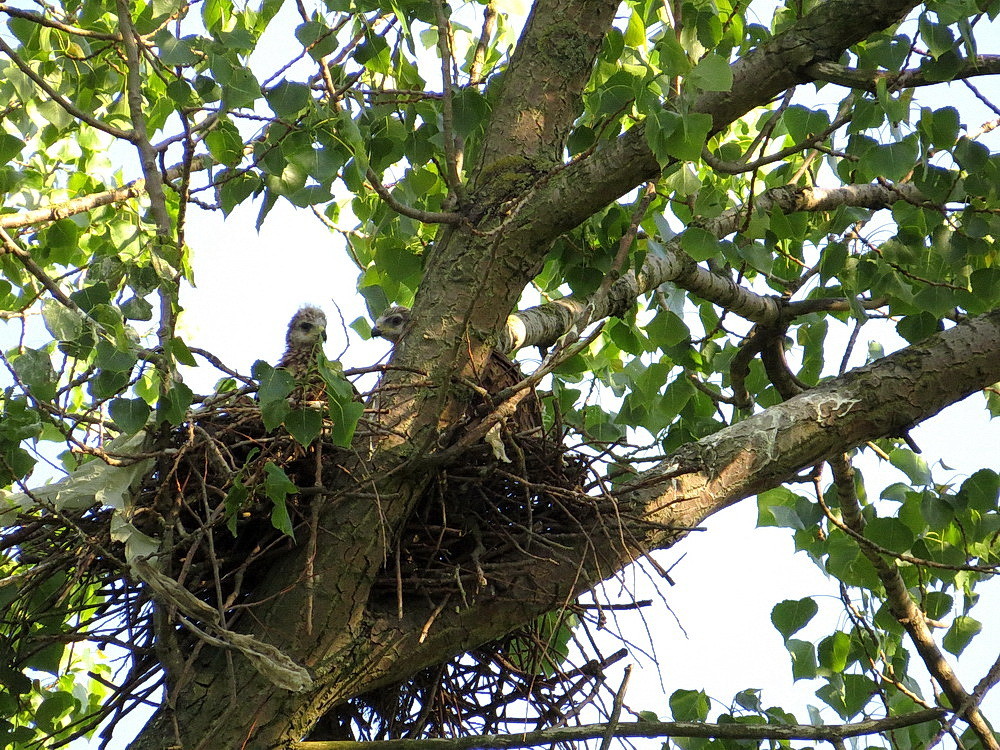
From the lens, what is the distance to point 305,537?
2461 millimetres

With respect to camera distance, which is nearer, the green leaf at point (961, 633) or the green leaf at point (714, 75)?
the green leaf at point (714, 75)

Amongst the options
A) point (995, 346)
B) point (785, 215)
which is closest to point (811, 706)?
point (995, 346)

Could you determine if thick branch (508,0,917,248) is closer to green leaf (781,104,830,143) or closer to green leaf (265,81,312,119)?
green leaf (781,104,830,143)

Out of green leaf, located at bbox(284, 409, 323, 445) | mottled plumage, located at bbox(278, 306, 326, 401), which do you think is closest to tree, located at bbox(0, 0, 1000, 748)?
green leaf, located at bbox(284, 409, 323, 445)

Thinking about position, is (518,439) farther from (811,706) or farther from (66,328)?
(811,706)

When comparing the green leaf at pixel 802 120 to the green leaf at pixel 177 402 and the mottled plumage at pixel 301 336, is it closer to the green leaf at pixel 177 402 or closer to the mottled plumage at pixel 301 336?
the green leaf at pixel 177 402

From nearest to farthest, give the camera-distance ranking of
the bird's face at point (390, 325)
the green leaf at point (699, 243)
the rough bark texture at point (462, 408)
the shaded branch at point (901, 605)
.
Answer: the rough bark texture at point (462, 408) → the green leaf at point (699, 243) → the shaded branch at point (901, 605) → the bird's face at point (390, 325)

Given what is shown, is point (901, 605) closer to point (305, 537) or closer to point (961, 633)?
point (961, 633)

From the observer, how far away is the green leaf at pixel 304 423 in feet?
6.93

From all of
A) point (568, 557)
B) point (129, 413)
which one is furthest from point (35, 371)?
point (568, 557)

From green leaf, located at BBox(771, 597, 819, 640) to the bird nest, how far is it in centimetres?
99

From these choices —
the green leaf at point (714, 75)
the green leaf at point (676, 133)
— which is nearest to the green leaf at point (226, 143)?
the green leaf at point (676, 133)

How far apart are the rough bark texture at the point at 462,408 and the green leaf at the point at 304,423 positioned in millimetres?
293

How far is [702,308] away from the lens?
4.30 metres
